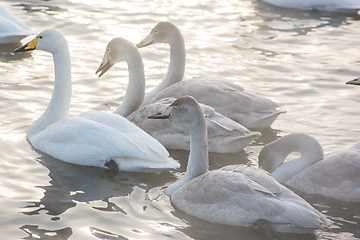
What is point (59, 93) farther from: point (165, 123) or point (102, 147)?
point (165, 123)

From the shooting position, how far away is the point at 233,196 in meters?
4.80

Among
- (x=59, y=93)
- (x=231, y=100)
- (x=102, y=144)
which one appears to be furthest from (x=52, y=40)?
(x=231, y=100)

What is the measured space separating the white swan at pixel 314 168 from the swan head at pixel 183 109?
1.38m

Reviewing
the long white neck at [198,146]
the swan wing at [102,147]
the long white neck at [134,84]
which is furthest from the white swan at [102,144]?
the long white neck at [134,84]

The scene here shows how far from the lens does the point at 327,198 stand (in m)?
5.60

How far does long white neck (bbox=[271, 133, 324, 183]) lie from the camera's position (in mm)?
5879

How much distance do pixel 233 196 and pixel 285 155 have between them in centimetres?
161

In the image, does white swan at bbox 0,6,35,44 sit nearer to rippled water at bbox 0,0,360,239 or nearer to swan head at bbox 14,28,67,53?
rippled water at bbox 0,0,360,239

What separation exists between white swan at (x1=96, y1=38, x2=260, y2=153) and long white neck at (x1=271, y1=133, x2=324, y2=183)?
552 millimetres

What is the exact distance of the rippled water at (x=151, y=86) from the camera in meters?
4.90

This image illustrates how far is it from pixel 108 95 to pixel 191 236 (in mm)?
4393

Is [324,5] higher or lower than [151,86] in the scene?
higher

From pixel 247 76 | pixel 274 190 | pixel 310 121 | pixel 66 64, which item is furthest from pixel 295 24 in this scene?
pixel 274 190

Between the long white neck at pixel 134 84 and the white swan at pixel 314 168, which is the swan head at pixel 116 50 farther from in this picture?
the white swan at pixel 314 168
